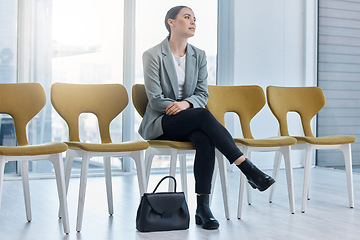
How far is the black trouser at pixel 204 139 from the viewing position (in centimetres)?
272

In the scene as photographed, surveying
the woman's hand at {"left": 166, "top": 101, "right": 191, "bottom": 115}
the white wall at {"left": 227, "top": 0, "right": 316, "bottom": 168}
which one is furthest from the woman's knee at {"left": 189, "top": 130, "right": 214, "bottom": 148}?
the white wall at {"left": 227, "top": 0, "right": 316, "bottom": 168}

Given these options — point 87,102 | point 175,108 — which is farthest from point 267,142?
point 87,102

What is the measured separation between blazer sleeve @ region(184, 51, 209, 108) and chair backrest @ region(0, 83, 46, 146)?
89 cm

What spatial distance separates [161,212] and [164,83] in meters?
0.90

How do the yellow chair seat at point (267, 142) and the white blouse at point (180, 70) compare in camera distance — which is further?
the white blouse at point (180, 70)

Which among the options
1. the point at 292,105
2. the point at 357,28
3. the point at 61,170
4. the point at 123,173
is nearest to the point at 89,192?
the point at 123,173

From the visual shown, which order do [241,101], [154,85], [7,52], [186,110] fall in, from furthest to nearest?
1. [7,52]
2. [241,101]
3. [154,85]
4. [186,110]

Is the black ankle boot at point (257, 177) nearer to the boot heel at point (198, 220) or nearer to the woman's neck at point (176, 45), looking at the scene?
the boot heel at point (198, 220)

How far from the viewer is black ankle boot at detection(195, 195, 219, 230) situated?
8.60ft

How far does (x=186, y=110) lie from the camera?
2.89 m

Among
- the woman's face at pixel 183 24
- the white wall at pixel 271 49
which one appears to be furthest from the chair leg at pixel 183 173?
the white wall at pixel 271 49

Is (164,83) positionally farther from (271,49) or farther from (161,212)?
(271,49)

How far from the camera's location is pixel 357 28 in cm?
537

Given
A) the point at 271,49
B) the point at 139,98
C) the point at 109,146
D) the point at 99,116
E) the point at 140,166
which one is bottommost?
the point at 140,166
